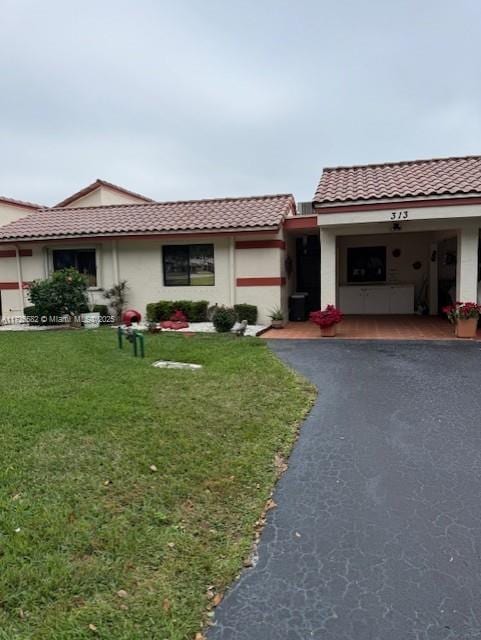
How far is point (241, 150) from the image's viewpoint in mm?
21516

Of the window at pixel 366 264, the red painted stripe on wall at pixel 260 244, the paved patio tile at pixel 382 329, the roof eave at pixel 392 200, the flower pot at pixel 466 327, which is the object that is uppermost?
the roof eave at pixel 392 200

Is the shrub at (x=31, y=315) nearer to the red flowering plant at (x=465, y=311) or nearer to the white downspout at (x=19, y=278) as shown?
the white downspout at (x=19, y=278)

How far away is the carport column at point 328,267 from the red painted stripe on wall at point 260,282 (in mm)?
1819

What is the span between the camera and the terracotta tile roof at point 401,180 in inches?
398

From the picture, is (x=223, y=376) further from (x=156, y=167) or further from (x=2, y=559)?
(x=156, y=167)

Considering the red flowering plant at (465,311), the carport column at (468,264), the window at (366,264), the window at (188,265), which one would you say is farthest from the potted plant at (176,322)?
the carport column at (468,264)

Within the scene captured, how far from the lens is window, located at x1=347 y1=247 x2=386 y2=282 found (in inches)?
583

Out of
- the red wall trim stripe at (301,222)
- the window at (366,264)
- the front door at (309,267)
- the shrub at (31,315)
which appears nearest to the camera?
the red wall trim stripe at (301,222)

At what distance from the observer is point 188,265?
13.5 metres

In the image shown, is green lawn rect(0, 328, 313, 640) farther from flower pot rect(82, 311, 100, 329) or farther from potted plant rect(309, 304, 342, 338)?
flower pot rect(82, 311, 100, 329)

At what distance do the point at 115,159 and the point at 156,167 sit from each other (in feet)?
7.06

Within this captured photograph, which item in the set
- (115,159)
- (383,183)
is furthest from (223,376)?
(115,159)

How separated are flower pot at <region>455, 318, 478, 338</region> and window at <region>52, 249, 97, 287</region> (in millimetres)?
10163

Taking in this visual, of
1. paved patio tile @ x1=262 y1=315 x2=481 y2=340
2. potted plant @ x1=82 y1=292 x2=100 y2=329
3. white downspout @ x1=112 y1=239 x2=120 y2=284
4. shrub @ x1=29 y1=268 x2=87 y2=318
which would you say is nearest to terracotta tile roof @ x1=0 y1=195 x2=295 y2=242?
white downspout @ x1=112 y1=239 x2=120 y2=284
